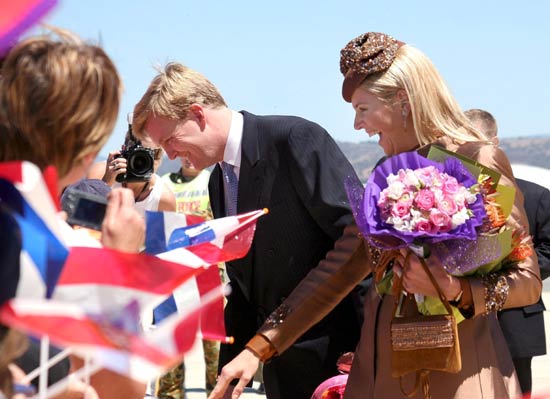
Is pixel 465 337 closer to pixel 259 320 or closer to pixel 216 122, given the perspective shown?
pixel 259 320

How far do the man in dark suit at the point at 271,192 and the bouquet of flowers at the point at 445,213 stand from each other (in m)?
0.87

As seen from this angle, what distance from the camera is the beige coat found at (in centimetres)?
329

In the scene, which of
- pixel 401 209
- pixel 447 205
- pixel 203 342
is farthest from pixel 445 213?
pixel 203 342

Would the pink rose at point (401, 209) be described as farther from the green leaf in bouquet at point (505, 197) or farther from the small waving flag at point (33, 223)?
the small waving flag at point (33, 223)

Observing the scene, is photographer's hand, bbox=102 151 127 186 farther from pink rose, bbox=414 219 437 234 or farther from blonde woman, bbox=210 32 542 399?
pink rose, bbox=414 219 437 234

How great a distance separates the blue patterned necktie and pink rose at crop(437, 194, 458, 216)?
55.6 inches

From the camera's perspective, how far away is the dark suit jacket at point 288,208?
4.20 meters

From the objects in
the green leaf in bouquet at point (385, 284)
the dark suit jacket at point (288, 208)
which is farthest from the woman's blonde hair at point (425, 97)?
the dark suit jacket at point (288, 208)

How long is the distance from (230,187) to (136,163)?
199 cm

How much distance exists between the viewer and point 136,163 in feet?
20.8

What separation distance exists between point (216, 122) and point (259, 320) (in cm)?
83

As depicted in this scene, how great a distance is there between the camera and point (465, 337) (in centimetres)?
334

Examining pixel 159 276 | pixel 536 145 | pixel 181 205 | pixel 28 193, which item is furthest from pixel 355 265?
pixel 536 145

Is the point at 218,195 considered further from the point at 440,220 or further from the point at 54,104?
the point at 54,104
